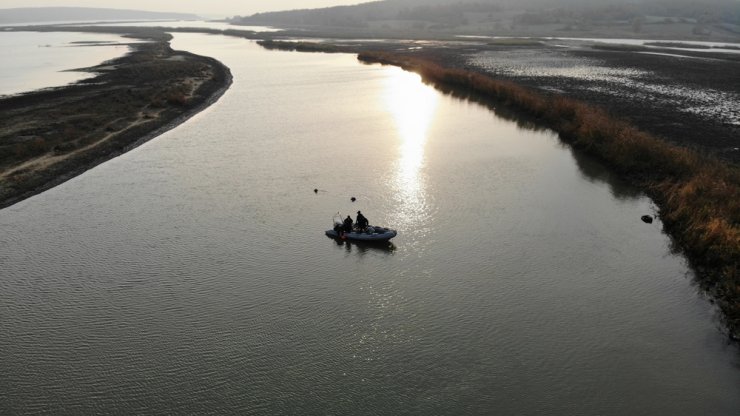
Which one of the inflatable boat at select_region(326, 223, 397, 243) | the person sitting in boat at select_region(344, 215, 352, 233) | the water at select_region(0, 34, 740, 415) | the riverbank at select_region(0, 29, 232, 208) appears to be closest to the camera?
the water at select_region(0, 34, 740, 415)

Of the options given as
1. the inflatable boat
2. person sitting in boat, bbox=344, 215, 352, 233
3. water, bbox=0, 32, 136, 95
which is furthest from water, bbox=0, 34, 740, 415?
water, bbox=0, 32, 136, 95

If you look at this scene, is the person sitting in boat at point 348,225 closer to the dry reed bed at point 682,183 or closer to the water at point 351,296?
the water at point 351,296

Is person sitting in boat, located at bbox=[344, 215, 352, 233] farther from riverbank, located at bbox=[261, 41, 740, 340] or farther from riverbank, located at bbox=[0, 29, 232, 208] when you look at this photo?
riverbank, located at bbox=[0, 29, 232, 208]

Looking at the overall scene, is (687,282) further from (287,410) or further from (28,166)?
(28,166)

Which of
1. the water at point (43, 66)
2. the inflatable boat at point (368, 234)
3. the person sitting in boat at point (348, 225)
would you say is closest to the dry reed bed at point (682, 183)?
the inflatable boat at point (368, 234)

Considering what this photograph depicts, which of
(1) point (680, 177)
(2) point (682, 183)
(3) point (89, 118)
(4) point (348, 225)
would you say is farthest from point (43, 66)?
(2) point (682, 183)

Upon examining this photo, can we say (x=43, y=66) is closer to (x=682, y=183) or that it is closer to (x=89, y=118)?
(x=89, y=118)
